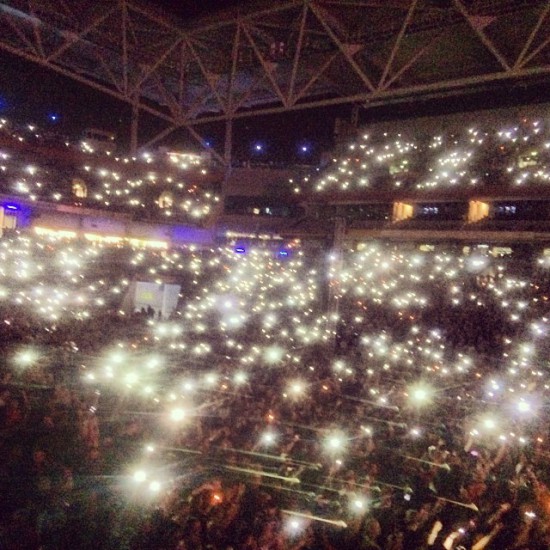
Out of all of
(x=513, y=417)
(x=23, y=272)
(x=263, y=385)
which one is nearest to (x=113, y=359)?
(x=263, y=385)

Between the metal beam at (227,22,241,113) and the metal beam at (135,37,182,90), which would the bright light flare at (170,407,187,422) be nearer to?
the metal beam at (227,22,241,113)

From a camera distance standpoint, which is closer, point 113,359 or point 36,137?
point 113,359

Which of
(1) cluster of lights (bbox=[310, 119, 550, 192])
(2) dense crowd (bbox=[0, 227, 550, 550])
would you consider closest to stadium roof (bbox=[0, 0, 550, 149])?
(1) cluster of lights (bbox=[310, 119, 550, 192])

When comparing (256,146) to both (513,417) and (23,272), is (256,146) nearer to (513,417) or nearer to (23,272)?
(23,272)

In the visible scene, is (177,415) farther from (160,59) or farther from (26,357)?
(160,59)

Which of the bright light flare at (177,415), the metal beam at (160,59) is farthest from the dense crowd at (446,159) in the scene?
the bright light flare at (177,415)

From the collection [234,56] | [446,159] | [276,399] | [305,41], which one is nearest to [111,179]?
[234,56]

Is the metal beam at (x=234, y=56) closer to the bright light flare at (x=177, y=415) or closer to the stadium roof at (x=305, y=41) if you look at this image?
the stadium roof at (x=305, y=41)
